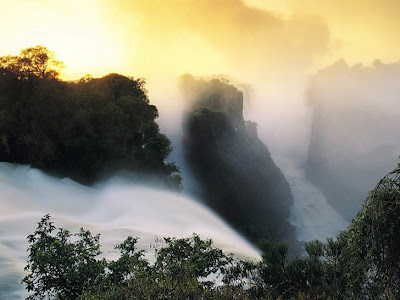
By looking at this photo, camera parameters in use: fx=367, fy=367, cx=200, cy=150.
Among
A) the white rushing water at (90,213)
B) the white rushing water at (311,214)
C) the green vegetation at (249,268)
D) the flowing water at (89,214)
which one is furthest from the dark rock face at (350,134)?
the green vegetation at (249,268)

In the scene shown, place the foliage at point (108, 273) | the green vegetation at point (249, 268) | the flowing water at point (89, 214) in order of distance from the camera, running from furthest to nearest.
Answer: the flowing water at point (89, 214), the foliage at point (108, 273), the green vegetation at point (249, 268)

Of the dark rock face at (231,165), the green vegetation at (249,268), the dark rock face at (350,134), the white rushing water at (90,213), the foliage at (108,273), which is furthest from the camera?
the dark rock face at (350,134)

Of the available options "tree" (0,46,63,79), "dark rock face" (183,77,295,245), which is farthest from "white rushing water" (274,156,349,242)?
"tree" (0,46,63,79)

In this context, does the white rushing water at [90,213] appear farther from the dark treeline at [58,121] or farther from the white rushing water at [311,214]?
the white rushing water at [311,214]

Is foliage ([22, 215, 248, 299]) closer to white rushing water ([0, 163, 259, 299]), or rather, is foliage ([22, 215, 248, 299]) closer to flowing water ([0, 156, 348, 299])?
flowing water ([0, 156, 348, 299])

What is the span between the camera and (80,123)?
113ft

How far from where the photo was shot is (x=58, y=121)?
3500 cm

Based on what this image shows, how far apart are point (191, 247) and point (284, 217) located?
206ft

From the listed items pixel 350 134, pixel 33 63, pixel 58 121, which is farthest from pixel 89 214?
pixel 350 134

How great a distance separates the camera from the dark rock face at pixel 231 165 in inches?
2384

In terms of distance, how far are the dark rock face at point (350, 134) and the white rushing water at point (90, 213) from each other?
7425 centimetres

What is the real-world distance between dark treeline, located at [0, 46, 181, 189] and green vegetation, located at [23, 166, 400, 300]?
77.5 feet

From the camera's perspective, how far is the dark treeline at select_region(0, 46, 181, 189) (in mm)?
33031

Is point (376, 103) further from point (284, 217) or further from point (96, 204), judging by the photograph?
point (96, 204)
